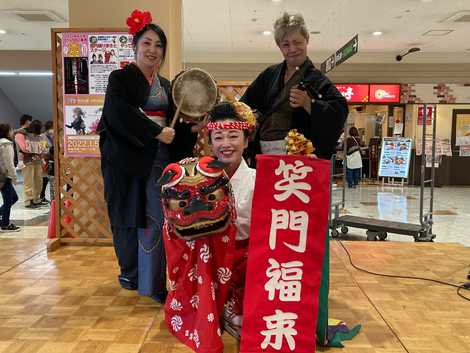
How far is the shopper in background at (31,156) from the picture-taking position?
6.35 meters

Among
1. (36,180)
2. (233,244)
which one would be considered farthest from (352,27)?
(233,244)

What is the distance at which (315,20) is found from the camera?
7441mm

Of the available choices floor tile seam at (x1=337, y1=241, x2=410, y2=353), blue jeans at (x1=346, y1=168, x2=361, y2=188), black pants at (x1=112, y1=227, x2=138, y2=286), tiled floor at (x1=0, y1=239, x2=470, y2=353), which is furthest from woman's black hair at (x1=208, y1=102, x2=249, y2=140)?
blue jeans at (x1=346, y1=168, x2=361, y2=188)

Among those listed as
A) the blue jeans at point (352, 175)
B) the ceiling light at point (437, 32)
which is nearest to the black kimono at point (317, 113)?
the ceiling light at point (437, 32)

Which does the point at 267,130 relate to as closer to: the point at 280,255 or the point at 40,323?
the point at 280,255

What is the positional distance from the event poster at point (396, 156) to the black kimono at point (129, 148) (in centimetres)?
722

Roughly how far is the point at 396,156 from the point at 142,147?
751 centimetres

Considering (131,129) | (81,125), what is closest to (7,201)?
(81,125)

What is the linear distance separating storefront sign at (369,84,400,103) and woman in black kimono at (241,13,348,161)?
884 cm

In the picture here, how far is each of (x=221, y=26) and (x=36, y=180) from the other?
4279mm

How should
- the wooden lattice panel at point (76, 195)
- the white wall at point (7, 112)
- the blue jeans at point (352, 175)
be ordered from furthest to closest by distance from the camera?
the white wall at point (7, 112), the blue jeans at point (352, 175), the wooden lattice panel at point (76, 195)

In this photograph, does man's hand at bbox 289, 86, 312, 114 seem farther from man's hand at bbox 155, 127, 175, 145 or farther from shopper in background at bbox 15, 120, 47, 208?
shopper in background at bbox 15, 120, 47, 208

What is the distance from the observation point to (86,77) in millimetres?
3256

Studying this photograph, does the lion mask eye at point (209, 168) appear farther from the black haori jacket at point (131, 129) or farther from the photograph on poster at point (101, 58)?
the photograph on poster at point (101, 58)
